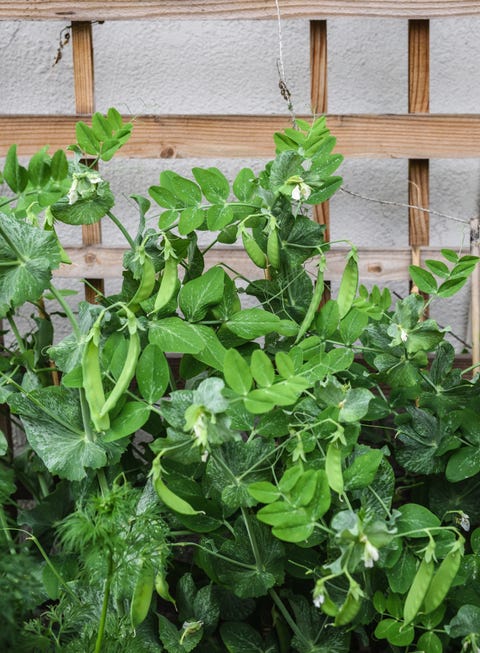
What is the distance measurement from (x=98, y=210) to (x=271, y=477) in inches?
16.3

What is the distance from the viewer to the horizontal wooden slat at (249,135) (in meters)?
1.61

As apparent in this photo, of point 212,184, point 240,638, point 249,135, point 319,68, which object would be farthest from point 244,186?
point 240,638

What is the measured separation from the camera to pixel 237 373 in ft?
3.13

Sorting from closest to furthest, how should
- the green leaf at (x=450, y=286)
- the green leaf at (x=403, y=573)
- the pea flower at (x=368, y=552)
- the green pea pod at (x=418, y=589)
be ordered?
1. the pea flower at (x=368, y=552)
2. the green pea pod at (x=418, y=589)
3. the green leaf at (x=403, y=573)
4. the green leaf at (x=450, y=286)

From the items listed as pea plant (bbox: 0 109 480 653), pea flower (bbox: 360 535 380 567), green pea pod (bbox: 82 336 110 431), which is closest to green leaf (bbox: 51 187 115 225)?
pea plant (bbox: 0 109 480 653)

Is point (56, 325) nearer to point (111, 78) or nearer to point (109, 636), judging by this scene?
point (111, 78)

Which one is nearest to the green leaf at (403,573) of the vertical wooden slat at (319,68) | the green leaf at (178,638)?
the green leaf at (178,638)

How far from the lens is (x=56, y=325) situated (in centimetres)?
213

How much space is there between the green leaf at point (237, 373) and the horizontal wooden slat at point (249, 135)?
2.43 ft

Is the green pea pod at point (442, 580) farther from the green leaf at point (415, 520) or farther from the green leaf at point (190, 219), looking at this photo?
the green leaf at point (190, 219)

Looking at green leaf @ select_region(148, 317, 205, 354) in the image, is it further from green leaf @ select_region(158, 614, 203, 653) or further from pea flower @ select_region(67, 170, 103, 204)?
green leaf @ select_region(158, 614, 203, 653)

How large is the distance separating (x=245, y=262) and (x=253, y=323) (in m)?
0.53

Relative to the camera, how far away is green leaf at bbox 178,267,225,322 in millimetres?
1137

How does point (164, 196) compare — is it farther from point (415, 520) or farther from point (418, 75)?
point (418, 75)
